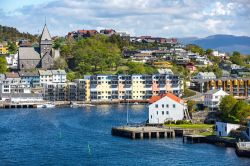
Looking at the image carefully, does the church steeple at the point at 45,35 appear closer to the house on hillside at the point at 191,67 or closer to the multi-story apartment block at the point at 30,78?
the multi-story apartment block at the point at 30,78

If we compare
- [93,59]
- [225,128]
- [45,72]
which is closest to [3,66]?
[45,72]

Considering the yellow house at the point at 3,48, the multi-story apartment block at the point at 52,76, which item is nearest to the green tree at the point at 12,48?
the yellow house at the point at 3,48

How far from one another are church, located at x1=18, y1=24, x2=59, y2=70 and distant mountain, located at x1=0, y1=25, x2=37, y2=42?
26500 millimetres

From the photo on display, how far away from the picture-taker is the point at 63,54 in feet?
313

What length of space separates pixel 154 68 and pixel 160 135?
163 ft

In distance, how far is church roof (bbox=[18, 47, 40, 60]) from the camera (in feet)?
296

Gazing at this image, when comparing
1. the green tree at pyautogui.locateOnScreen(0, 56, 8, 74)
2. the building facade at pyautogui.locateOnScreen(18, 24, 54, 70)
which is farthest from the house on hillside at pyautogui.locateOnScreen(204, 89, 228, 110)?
the building facade at pyautogui.locateOnScreen(18, 24, 54, 70)

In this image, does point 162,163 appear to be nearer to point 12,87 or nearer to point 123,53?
point 12,87

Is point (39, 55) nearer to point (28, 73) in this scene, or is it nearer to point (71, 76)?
point (71, 76)

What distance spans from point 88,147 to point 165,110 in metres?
9.44

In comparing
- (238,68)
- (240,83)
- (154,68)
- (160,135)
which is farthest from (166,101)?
(238,68)

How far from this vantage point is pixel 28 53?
90.6 m

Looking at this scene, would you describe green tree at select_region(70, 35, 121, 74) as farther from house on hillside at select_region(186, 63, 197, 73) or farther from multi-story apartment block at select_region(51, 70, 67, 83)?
house on hillside at select_region(186, 63, 197, 73)

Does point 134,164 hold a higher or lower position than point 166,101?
lower
